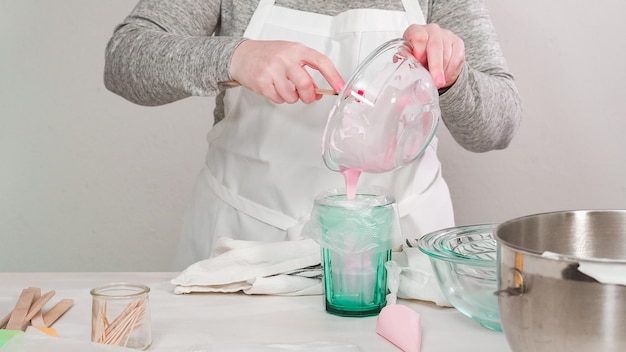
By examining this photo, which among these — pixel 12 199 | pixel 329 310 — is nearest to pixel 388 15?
pixel 329 310

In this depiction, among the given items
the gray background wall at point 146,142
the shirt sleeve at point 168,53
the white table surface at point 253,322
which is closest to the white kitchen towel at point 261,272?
the white table surface at point 253,322

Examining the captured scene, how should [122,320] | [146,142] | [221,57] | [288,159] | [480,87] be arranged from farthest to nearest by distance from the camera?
1. [146,142]
2. [288,159]
3. [480,87]
4. [221,57]
5. [122,320]

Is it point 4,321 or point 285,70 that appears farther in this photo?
point 285,70

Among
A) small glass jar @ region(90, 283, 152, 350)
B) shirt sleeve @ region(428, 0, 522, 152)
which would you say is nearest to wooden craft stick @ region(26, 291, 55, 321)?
small glass jar @ region(90, 283, 152, 350)

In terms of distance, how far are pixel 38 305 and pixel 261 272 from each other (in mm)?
281

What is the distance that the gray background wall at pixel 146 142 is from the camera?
6.23 ft

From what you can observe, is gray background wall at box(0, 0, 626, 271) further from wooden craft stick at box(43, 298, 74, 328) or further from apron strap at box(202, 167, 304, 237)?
wooden craft stick at box(43, 298, 74, 328)

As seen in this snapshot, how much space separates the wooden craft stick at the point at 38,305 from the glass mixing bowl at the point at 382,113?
0.39 m

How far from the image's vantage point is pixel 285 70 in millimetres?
1048

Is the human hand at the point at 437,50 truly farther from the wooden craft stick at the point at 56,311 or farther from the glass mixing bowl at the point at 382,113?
the wooden craft stick at the point at 56,311

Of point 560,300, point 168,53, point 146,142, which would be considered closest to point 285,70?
point 168,53

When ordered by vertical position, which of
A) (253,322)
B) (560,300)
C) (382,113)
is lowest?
(253,322)

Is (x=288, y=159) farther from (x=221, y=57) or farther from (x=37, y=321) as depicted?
(x=37, y=321)

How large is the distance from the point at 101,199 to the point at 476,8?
3.73 ft
